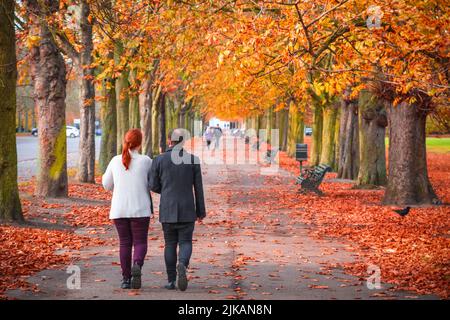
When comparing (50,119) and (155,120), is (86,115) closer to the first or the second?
(50,119)

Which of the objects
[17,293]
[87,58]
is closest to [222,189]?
[87,58]

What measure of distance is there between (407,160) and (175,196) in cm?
1203

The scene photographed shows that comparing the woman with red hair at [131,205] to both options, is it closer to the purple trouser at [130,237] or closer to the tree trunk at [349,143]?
the purple trouser at [130,237]

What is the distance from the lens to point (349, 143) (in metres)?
31.0

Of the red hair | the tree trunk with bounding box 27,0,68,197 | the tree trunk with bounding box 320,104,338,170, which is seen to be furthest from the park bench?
the red hair

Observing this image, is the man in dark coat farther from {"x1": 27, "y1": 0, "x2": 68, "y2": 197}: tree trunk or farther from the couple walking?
{"x1": 27, "y1": 0, "x2": 68, "y2": 197}: tree trunk

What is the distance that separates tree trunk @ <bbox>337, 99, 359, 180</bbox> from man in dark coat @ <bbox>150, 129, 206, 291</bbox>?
2223cm

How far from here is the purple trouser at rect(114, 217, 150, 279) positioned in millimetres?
9156

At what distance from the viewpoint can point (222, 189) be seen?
26.6m

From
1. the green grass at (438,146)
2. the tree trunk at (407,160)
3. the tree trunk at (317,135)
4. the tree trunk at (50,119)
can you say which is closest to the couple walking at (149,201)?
the tree trunk at (50,119)

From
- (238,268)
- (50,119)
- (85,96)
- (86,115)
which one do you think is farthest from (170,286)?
(86,115)

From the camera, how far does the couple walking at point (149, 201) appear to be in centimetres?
914

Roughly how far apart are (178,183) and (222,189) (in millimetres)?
17387
